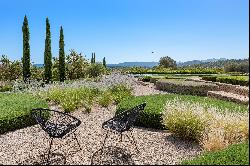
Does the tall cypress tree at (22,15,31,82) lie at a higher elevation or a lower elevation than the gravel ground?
higher

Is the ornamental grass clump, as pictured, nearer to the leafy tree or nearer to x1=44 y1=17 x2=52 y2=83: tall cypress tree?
x1=44 y1=17 x2=52 y2=83: tall cypress tree

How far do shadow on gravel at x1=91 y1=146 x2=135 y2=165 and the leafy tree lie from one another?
55526 mm

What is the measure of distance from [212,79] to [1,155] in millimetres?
18069

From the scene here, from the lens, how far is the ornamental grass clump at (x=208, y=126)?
23.4 ft

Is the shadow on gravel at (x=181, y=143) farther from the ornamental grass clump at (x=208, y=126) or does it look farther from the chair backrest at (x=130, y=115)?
the chair backrest at (x=130, y=115)

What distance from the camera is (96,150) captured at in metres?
7.57

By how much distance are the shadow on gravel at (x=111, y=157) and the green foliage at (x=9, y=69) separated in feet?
82.9

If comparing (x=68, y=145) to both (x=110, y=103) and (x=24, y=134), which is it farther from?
(x=110, y=103)

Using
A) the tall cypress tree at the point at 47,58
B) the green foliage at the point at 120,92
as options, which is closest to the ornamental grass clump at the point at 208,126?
the green foliage at the point at 120,92

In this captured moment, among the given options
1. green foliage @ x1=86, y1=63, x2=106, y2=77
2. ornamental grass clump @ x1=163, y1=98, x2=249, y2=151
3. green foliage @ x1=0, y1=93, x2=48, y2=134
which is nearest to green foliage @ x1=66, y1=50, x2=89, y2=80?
green foliage @ x1=86, y1=63, x2=106, y2=77

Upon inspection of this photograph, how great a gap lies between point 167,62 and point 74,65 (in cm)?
3049

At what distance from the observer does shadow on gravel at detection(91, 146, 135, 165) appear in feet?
22.1

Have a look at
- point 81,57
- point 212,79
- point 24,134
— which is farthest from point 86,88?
point 81,57

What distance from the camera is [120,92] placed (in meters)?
15.3
